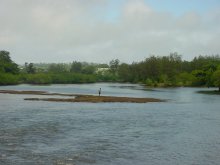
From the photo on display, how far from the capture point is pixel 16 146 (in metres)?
31.2

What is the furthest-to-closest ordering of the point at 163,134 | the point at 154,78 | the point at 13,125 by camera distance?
the point at 154,78 → the point at 13,125 → the point at 163,134

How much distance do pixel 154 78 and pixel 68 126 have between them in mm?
158727

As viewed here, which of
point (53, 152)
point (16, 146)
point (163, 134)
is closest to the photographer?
point (53, 152)

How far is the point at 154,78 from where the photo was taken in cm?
19975

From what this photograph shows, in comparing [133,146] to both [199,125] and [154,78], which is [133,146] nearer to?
[199,125]

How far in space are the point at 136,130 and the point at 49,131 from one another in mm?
8128

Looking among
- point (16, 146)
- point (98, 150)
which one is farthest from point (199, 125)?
→ point (16, 146)

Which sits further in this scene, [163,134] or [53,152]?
[163,134]

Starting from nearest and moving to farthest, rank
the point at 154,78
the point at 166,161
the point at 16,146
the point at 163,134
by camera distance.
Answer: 1. the point at 166,161
2. the point at 16,146
3. the point at 163,134
4. the point at 154,78

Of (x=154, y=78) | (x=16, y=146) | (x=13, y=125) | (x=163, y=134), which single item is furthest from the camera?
(x=154, y=78)

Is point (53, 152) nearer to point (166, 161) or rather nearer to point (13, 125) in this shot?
point (166, 161)

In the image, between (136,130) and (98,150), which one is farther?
(136,130)

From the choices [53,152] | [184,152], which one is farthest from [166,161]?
[53,152]

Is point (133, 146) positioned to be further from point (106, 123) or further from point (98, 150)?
point (106, 123)
